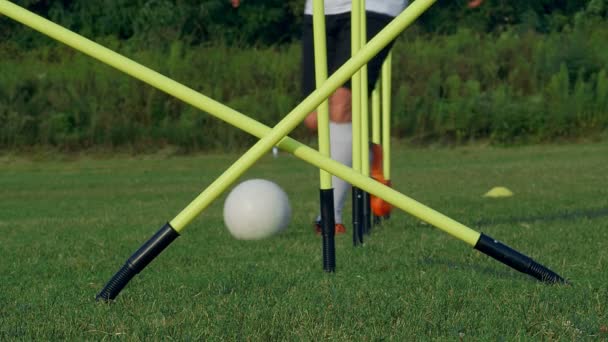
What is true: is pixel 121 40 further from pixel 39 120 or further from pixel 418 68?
pixel 418 68

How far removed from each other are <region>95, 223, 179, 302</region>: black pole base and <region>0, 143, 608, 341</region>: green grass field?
5 centimetres

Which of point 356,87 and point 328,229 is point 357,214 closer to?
point 356,87

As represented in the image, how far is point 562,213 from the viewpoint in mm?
6934

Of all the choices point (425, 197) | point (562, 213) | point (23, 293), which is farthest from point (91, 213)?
point (23, 293)

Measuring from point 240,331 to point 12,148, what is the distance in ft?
51.0

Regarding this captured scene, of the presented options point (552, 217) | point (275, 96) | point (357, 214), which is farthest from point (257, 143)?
point (275, 96)

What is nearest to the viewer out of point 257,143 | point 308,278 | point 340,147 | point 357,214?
point 257,143

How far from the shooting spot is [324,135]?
13.6 ft

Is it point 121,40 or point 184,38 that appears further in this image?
point 121,40

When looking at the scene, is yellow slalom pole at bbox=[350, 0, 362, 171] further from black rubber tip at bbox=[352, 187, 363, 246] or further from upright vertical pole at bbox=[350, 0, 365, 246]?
black rubber tip at bbox=[352, 187, 363, 246]

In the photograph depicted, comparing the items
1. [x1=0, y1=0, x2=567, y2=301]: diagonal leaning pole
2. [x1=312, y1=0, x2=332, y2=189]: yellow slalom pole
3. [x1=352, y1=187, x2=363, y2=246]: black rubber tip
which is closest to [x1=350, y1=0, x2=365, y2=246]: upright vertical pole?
[x1=352, y1=187, x2=363, y2=246]: black rubber tip

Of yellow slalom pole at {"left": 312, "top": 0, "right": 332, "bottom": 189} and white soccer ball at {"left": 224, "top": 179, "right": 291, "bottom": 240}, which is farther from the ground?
yellow slalom pole at {"left": 312, "top": 0, "right": 332, "bottom": 189}

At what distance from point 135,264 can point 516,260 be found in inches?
51.0

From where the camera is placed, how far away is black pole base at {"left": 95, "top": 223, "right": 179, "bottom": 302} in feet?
11.7
